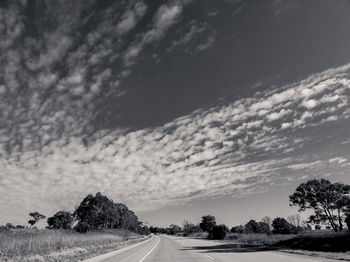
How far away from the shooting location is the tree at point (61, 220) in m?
138

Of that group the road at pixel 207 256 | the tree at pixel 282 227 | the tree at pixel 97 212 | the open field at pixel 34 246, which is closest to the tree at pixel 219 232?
the tree at pixel 282 227

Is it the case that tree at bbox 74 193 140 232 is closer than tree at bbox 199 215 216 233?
No

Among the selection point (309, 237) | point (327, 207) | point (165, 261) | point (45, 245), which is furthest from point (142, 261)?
point (327, 207)

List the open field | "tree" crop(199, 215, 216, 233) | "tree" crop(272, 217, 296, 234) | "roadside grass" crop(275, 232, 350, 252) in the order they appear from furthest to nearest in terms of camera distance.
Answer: "tree" crop(199, 215, 216, 233)
"tree" crop(272, 217, 296, 234)
"roadside grass" crop(275, 232, 350, 252)
the open field

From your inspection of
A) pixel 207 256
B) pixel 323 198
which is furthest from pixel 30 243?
pixel 323 198

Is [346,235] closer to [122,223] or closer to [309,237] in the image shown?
[309,237]

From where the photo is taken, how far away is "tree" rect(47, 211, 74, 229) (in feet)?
454

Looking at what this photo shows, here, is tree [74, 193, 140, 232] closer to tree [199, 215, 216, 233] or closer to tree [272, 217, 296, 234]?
tree [199, 215, 216, 233]

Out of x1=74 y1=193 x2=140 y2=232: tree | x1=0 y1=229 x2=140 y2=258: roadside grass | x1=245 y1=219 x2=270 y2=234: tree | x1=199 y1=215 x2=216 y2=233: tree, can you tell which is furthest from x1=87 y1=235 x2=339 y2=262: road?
x1=74 y1=193 x2=140 y2=232: tree

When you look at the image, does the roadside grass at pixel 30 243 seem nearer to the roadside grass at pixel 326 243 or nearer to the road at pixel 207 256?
the road at pixel 207 256

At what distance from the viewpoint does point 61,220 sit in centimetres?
14025

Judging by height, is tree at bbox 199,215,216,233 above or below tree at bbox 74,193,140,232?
below

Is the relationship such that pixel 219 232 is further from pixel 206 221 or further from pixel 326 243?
pixel 326 243

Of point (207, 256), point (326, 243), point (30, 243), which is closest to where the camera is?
point (207, 256)
